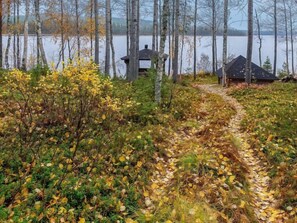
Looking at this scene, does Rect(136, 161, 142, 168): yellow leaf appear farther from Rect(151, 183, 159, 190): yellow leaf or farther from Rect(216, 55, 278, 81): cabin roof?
Rect(216, 55, 278, 81): cabin roof

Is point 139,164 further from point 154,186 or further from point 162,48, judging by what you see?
point 162,48

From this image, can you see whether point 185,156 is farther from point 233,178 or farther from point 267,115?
point 267,115

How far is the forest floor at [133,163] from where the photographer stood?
423cm

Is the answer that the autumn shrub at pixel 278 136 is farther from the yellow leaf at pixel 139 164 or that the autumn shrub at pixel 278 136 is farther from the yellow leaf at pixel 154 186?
the yellow leaf at pixel 139 164

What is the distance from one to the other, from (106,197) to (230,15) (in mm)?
32541

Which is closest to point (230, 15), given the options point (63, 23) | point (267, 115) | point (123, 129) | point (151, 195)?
point (63, 23)

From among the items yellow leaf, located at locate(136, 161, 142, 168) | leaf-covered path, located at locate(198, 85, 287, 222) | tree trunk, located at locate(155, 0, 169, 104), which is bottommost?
leaf-covered path, located at locate(198, 85, 287, 222)

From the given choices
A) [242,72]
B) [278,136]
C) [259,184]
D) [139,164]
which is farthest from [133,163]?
[242,72]

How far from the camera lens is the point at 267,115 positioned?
8906 millimetres

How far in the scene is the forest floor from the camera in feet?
→ 13.9

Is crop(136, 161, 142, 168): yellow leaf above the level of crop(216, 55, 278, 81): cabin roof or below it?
below

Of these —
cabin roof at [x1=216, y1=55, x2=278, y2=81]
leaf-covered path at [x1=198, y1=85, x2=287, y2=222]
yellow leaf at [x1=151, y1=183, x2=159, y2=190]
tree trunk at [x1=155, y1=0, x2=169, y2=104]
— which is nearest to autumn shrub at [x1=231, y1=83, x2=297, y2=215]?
leaf-covered path at [x1=198, y1=85, x2=287, y2=222]

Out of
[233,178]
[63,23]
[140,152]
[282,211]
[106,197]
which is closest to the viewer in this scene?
[106,197]

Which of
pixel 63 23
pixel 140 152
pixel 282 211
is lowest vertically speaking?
pixel 282 211
